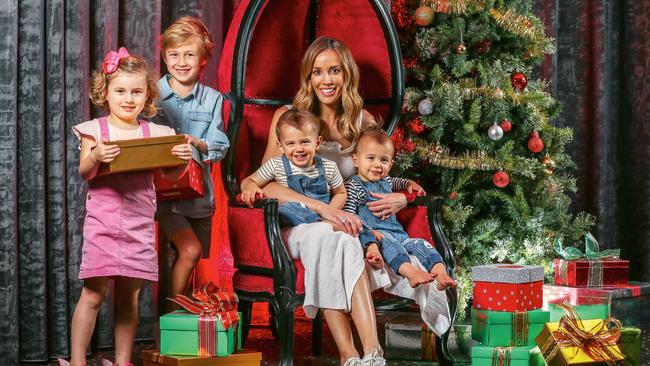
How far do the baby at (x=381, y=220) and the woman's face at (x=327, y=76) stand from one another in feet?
0.72

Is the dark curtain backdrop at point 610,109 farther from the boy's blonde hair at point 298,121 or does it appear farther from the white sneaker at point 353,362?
the white sneaker at point 353,362

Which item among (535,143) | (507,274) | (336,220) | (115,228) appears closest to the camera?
(115,228)

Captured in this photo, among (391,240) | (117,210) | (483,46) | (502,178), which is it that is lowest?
(391,240)

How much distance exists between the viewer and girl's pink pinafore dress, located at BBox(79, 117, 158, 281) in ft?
10.1

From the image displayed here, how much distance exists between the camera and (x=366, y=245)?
338cm

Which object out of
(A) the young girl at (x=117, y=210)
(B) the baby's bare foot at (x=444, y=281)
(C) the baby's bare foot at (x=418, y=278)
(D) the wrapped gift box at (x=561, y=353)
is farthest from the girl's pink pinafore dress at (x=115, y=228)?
(D) the wrapped gift box at (x=561, y=353)

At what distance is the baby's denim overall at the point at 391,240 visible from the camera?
11.1 ft

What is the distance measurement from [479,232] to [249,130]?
1.19 meters

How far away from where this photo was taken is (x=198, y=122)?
3533mm

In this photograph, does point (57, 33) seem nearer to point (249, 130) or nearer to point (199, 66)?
point (199, 66)

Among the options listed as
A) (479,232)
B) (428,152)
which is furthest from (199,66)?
(479,232)

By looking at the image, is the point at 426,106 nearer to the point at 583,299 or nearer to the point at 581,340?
the point at 583,299

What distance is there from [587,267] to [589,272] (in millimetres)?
31

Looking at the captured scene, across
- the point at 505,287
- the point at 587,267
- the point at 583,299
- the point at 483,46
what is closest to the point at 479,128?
the point at 483,46
